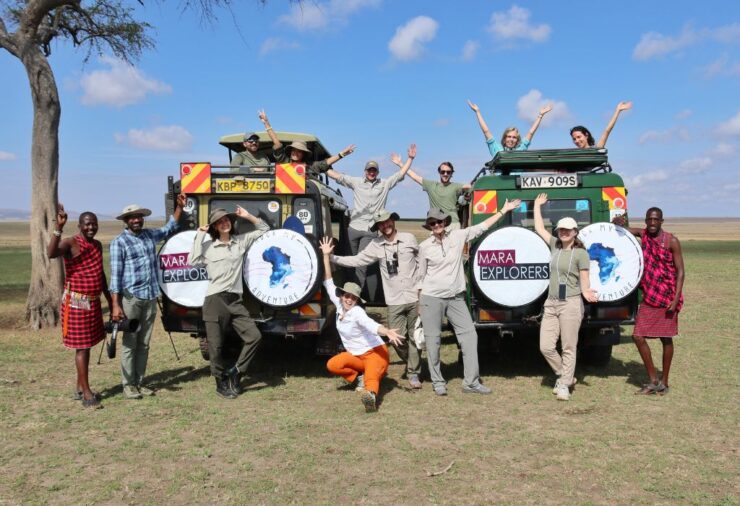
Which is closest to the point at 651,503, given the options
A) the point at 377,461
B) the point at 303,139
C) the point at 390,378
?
the point at 377,461

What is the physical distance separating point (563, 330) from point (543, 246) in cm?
85

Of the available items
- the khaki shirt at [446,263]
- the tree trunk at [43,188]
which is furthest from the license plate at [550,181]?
the tree trunk at [43,188]

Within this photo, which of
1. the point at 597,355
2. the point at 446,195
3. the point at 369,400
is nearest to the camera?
the point at 369,400

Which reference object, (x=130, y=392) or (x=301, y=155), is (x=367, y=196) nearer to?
(x=301, y=155)

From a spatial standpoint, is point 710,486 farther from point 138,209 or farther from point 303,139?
point 303,139

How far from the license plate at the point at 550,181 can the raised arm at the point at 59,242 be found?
4.59 meters

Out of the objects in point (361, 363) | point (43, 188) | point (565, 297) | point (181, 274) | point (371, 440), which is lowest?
point (371, 440)

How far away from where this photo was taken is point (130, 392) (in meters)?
6.14

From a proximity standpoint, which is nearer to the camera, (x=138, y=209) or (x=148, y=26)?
(x=138, y=209)

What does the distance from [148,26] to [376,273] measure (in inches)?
326

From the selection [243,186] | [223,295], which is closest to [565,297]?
[223,295]

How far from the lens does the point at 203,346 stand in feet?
23.9

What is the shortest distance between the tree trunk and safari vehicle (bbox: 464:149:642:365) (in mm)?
7178

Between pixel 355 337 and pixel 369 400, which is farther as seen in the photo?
pixel 355 337
